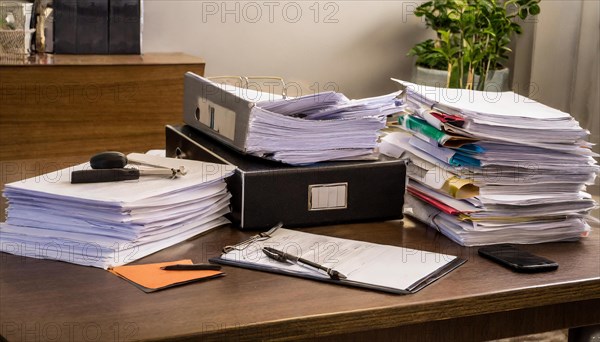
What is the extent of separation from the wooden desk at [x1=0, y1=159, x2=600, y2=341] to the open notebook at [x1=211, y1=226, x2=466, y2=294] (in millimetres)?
18

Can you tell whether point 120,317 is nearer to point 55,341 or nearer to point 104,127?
point 55,341

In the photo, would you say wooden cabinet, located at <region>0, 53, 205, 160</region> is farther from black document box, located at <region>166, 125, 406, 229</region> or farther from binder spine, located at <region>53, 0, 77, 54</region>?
black document box, located at <region>166, 125, 406, 229</region>

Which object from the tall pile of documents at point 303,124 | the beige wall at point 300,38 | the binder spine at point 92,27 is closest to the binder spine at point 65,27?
the binder spine at point 92,27

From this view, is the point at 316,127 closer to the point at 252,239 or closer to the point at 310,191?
the point at 310,191

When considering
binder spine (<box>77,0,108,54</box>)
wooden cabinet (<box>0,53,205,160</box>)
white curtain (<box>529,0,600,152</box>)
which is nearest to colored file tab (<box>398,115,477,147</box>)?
wooden cabinet (<box>0,53,205,160</box>)

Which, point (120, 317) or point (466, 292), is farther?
point (466, 292)

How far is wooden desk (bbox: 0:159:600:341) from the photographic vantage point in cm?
105

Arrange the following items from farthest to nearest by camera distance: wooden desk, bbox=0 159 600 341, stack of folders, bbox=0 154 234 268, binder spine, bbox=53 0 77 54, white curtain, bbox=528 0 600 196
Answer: white curtain, bbox=528 0 600 196, binder spine, bbox=53 0 77 54, stack of folders, bbox=0 154 234 268, wooden desk, bbox=0 159 600 341

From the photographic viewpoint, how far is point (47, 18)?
346 centimetres

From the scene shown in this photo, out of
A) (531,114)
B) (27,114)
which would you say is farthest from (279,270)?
(27,114)

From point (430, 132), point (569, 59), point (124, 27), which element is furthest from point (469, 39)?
point (430, 132)

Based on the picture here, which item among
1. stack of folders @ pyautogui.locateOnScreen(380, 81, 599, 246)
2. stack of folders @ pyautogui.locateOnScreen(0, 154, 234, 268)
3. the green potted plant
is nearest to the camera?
stack of folders @ pyautogui.locateOnScreen(0, 154, 234, 268)

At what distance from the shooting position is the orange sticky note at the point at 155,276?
1.18 metres

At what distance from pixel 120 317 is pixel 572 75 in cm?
333
